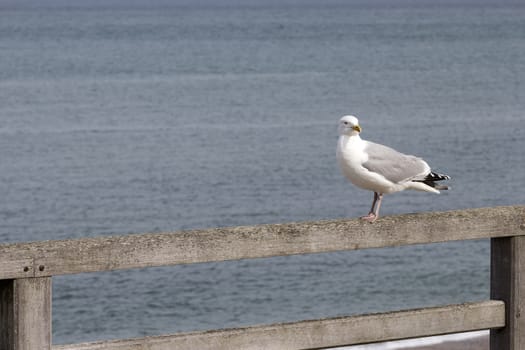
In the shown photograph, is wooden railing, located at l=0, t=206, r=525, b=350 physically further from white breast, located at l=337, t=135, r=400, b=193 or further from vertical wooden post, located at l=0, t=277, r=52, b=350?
white breast, located at l=337, t=135, r=400, b=193

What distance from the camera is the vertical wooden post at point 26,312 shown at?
10.8 ft

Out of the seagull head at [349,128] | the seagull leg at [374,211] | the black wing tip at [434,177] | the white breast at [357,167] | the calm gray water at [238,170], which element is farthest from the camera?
the calm gray water at [238,170]

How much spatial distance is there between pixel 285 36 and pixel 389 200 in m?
87.3

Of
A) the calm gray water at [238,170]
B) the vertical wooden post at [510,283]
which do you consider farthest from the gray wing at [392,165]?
the calm gray water at [238,170]

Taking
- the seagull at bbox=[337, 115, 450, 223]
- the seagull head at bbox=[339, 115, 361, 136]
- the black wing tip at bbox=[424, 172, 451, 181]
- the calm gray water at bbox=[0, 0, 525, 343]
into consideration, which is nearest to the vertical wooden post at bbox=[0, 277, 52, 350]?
the seagull at bbox=[337, 115, 450, 223]

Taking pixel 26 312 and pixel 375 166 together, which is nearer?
pixel 26 312

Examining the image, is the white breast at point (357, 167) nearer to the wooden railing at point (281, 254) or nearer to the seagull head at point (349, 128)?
the seagull head at point (349, 128)

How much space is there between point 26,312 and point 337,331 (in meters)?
0.96

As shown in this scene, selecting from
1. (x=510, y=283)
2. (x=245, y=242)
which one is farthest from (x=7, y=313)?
(x=510, y=283)

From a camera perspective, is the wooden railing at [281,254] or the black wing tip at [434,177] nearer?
the wooden railing at [281,254]

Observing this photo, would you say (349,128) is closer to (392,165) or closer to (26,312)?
(392,165)

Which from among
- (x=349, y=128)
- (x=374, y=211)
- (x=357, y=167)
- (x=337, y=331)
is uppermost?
(x=349, y=128)

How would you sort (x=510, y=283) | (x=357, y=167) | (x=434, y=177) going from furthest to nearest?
(x=434, y=177), (x=357, y=167), (x=510, y=283)

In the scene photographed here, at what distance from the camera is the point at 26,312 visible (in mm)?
3279
